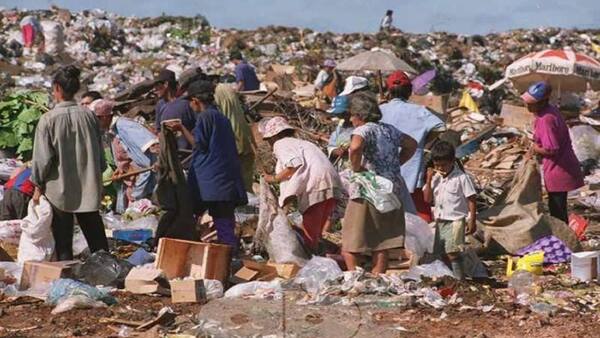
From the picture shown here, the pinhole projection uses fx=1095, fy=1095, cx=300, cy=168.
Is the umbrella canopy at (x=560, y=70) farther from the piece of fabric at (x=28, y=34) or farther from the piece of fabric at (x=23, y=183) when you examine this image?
the piece of fabric at (x=28, y=34)

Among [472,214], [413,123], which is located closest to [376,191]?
[472,214]

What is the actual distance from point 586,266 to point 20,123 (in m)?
4.94

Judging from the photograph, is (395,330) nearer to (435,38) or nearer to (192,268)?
Answer: (192,268)

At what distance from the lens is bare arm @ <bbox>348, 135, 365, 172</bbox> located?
681cm

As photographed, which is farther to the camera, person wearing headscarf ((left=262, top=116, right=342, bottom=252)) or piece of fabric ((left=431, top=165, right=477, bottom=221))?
person wearing headscarf ((left=262, top=116, right=342, bottom=252))

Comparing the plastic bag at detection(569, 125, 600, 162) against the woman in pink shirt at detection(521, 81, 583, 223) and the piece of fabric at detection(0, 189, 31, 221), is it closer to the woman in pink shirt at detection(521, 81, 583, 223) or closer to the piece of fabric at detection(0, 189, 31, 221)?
the woman in pink shirt at detection(521, 81, 583, 223)

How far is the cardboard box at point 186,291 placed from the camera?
6438 mm

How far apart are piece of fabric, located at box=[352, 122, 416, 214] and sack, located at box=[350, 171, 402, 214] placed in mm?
54

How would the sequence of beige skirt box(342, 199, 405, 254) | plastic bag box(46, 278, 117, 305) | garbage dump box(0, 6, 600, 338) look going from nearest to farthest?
garbage dump box(0, 6, 600, 338) → plastic bag box(46, 278, 117, 305) → beige skirt box(342, 199, 405, 254)

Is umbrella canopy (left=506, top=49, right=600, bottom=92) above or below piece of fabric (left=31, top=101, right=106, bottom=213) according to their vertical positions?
above

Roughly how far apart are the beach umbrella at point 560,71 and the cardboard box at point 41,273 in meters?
8.57

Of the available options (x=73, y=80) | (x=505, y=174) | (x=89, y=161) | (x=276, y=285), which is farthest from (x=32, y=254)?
(x=505, y=174)

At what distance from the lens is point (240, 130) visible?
9.16 meters

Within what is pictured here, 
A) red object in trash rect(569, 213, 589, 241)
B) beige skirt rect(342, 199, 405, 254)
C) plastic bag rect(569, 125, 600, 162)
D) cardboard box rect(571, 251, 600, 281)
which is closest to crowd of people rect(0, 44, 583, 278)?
beige skirt rect(342, 199, 405, 254)
